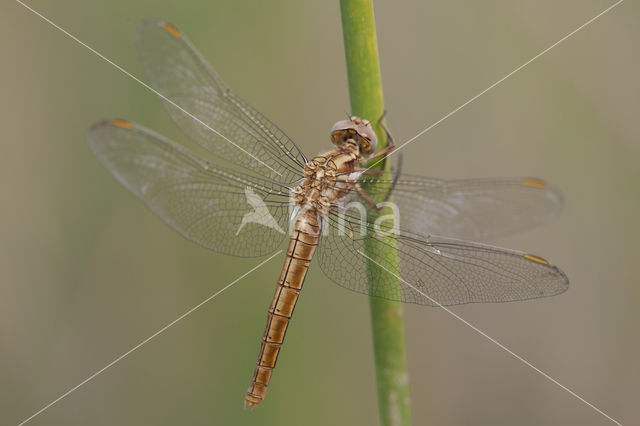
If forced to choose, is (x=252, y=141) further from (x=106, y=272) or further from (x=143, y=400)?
(x=143, y=400)

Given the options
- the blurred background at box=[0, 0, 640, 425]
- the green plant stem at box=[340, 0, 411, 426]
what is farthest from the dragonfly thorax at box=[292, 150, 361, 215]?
the blurred background at box=[0, 0, 640, 425]

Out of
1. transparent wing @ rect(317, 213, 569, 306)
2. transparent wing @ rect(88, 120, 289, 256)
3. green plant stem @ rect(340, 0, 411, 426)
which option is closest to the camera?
green plant stem @ rect(340, 0, 411, 426)

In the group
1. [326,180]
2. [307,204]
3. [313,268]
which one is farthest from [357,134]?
[313,268]

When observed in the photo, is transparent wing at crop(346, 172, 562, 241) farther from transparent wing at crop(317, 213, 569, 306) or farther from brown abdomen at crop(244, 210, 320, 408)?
brown abdomen at crop(244, 210, 320, 408)

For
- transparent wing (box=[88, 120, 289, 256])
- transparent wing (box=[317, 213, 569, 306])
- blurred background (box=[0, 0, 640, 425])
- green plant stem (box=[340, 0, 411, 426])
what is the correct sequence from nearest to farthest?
green plant stem (box=[340, 0, 411, 426]) < transparent wing (box=[317, 213, 569, 306]) < transparent wing (box=[88, 120, 289, 256]) < blurred background (box=[0, 0, 640, 425])

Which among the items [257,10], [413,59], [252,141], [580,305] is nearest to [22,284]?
[252,141]
